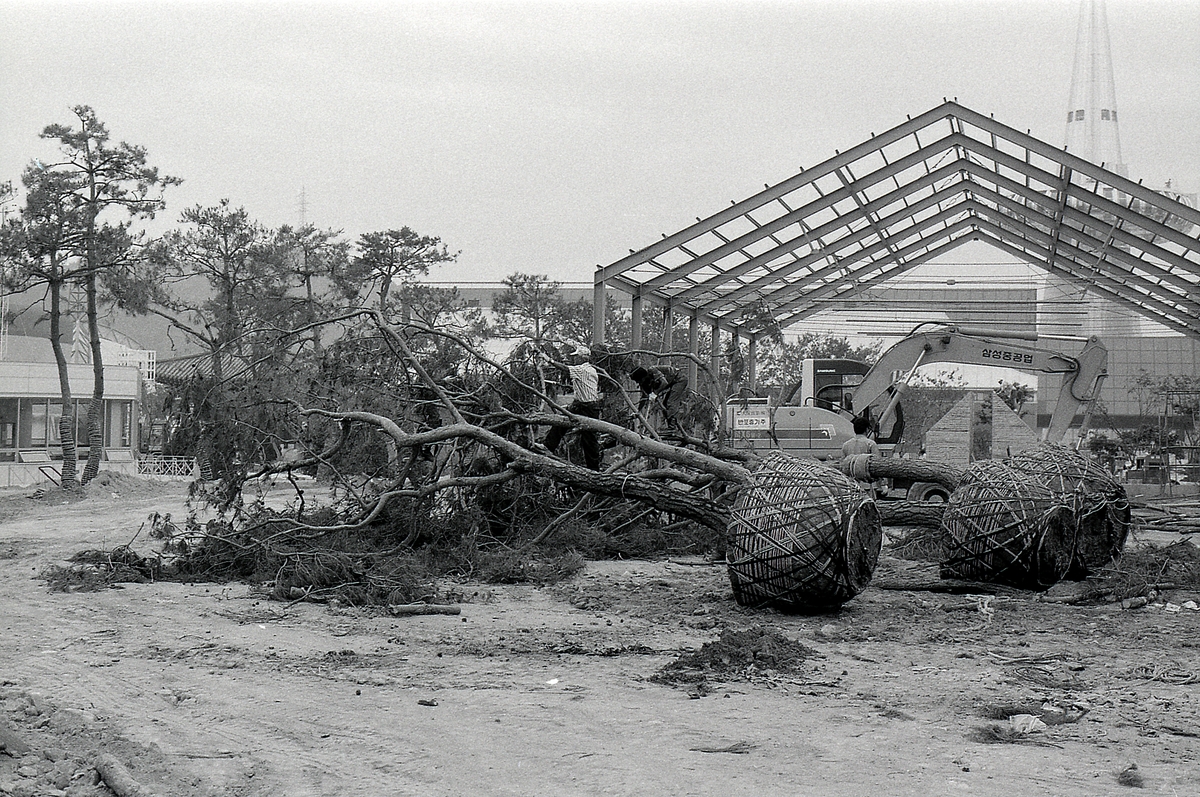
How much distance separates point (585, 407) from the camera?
12898 mm

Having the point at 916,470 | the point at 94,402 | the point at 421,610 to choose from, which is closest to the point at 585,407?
the point at 916,470

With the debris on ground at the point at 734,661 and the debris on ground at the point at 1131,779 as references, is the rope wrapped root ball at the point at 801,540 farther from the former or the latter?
the debris on ground at the point at 1131,779

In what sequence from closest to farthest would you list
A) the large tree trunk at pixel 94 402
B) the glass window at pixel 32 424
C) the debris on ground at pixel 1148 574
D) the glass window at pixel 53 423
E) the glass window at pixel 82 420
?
1. the debris on ground at pixel 1148 574
2. the large tree trunk at pixel 94 402
3. the glass window at pixel 32 424
4. the glass window at pixel 53 423
5. the glass window at pixel 82 420

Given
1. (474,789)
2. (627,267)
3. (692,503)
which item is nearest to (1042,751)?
(474,789)

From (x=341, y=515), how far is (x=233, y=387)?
1.60m

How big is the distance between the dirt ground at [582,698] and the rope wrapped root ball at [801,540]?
8.7 inches

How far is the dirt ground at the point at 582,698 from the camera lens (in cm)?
479

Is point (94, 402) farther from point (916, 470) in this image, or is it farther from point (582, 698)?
point (582, 698)

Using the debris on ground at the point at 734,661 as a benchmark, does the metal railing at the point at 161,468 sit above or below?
below

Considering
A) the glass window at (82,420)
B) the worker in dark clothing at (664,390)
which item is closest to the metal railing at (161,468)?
the glass window at (82,420)

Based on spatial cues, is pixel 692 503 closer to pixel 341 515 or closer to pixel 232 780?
pixel 341 515

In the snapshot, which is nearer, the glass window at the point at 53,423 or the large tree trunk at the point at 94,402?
the large tree trunk at the point at 94,402

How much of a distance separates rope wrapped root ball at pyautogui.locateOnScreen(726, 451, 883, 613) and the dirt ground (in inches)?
8.7

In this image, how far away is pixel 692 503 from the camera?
10422mm
